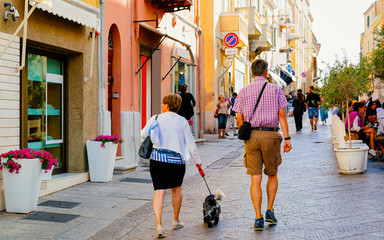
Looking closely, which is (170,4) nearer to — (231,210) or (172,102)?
(231,210)

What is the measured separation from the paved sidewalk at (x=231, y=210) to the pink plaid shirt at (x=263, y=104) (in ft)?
4.03

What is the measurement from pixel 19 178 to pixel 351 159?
6.14 meters

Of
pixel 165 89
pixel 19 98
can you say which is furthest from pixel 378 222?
pixel 165 89

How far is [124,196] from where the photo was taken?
7.91m

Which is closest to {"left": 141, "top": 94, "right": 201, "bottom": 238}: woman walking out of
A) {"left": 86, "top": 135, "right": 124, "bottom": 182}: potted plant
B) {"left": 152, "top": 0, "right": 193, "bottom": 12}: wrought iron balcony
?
{"left": 86, "top": 135, "right": 124, "bottom": 182}: potted plant

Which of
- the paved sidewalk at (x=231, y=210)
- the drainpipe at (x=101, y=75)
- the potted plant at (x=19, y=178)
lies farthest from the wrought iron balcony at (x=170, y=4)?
the potted plant at (x=19, y=178)

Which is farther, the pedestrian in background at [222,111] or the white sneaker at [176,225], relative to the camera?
the pedestrian in background at [222,111]

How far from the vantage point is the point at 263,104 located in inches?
224

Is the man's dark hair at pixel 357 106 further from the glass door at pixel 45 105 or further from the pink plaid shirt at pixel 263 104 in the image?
the pink plaid shirt at pixel 263 104

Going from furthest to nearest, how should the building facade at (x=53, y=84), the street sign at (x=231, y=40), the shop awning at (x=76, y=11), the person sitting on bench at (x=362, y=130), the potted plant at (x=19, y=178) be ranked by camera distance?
1. the street sign at (x=231, y=40)
2. the person sitting on bench at (x=362, y=130)
3. the shop awning at (x=76, y=11)
4. the building facade at (x=53, y=84)
5. the potted plant at (x=19, y=178)

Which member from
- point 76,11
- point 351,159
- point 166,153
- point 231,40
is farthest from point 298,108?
point 166,153

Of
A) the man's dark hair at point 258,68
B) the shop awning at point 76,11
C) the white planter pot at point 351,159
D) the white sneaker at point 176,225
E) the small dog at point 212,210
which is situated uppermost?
the shop awning at point 76,11

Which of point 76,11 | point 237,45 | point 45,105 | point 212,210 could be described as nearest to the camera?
point 212,210

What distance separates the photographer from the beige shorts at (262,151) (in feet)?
18.5
